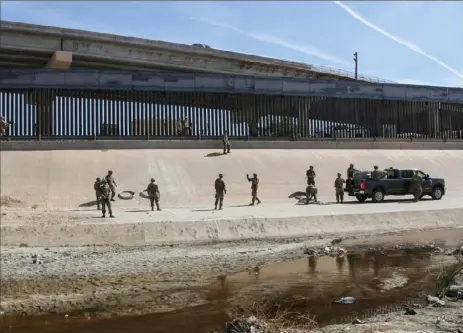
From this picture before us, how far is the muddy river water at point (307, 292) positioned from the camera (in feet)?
28.2

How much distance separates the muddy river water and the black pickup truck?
32.4ft

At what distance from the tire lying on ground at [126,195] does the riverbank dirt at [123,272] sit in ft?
24.6

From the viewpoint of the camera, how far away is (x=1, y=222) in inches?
625

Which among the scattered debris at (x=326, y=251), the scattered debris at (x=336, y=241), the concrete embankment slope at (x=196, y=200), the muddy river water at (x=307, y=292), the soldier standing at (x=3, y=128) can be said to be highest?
the soldier standing at (x=3, y=128)

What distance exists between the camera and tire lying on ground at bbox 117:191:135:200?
73.5 ft

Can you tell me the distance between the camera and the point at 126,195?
74.3 ft

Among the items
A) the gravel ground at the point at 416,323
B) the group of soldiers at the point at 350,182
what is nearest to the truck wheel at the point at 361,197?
the group of soldiers at the point at 350,182

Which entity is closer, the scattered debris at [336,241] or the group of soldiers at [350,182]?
the scattered debris at [336,241]

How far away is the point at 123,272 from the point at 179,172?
580 inches

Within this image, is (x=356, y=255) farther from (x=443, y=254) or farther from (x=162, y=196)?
(x=162, y=196)

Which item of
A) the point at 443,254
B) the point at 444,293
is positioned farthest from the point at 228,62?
the point at 444,293

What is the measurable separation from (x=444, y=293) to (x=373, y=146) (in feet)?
90.0

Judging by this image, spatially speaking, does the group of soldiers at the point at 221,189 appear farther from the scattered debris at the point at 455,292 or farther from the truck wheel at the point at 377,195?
the scattered debris at the point at 455,292

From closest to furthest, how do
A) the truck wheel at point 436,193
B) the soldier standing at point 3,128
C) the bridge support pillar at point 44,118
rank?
1. the truck wheel at point 436,193
2. the soldier standing at point 3,128
3. the bridge support pillar at point 44,118
